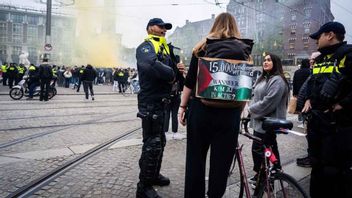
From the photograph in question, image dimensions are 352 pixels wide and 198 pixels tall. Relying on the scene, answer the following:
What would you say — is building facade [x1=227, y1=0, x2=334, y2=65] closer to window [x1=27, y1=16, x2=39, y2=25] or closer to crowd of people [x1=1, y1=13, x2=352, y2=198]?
crowd of people [x1=1, y1=13, x2=352, y2=198]

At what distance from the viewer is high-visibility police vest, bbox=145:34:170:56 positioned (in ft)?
11.7

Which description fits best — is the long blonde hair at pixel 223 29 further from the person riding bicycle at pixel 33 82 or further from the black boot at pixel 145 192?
the person riding bicycle at pixel 33 82

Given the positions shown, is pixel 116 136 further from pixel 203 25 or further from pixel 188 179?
pixel 203 25

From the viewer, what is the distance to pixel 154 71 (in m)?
3.38

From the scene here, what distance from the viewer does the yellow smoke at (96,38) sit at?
61.5m

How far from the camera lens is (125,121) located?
910 centimetres

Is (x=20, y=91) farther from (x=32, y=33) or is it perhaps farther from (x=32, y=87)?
(x=32, y=33)

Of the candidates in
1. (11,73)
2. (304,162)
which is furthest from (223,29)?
(11,73)

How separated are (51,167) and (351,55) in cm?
406

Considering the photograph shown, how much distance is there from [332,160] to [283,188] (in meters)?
0.59

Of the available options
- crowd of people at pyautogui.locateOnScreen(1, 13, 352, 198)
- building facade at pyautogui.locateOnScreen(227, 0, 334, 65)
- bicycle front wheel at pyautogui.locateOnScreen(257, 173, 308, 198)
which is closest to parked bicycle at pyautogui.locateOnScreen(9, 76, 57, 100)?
crowd of people at pyautogui.locateOnScreen(1, 13, 352, 198)

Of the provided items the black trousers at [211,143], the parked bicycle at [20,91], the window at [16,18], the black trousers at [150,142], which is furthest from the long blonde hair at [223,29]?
the window at [16,18]

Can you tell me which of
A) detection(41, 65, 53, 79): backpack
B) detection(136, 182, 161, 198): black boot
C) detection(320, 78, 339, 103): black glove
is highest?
detection(41, 65, 53, 79): backpack

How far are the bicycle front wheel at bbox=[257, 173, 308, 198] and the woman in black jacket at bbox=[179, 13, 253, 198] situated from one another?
483 millimetres
